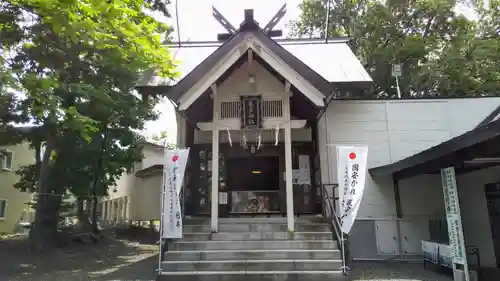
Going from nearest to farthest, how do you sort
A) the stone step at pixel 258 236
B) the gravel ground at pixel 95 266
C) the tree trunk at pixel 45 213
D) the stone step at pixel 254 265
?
the stone step at pixel 254 265 < the gravel ground at pixel 95 266 < the stone step at pixel 258 236 < the tree trunk at pixel 45 213

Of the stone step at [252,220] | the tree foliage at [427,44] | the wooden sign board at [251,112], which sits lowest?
the stone step at [252,220]

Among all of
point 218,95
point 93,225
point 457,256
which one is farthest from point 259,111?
point 93,225

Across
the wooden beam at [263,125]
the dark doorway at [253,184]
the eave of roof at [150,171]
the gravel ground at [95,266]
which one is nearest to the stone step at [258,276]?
the gravel ground at [95,266]

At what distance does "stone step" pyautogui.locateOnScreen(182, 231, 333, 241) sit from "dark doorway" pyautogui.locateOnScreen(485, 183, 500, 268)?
4.13m

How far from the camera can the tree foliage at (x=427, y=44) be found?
17266 mm

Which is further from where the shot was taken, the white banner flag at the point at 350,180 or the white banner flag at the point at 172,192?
the white banner flag at the point at 172,192

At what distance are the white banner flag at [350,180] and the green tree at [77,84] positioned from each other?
4794 mm

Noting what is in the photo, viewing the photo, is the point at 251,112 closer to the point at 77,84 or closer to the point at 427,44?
the point at 77,84

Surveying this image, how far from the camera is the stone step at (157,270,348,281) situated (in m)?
6.98

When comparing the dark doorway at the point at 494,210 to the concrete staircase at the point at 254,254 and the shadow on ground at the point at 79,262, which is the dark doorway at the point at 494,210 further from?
the shadow on ground at the point at 79,262

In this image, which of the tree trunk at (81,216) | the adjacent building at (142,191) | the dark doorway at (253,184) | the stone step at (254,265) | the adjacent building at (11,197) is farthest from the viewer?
the adjacent building at (11,197)

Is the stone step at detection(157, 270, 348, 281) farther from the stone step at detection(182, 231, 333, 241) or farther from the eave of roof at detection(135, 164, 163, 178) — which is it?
the eave of roof at detection(135, 164, 163, 178)

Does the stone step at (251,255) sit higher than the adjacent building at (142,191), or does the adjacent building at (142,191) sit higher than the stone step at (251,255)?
the adjacent building at (142,191)

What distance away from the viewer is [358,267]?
28.4 feet
